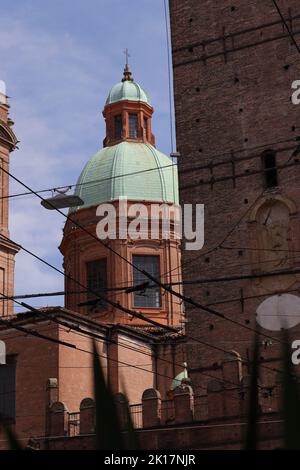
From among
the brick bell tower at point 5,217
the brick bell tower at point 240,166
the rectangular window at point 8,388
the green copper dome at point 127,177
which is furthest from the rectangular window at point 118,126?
the brick bell tower at point 240,166

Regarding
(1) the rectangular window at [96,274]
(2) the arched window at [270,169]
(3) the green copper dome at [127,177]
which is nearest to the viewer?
(2) the arched window at [270,169]

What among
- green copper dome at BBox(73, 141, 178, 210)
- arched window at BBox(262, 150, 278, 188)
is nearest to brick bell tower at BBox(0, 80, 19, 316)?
green copper dome at BBox(73, 141, 178, 210)

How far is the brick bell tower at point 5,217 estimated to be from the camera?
127ft

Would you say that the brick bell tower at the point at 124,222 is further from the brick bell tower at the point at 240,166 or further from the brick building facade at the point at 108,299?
the brick bell tower at the point at 240,166

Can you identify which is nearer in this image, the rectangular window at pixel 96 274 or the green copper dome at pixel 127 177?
the rectangular window at pixel 96 274

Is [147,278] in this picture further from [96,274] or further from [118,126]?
[118,126]

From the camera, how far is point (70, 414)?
25.7 meters

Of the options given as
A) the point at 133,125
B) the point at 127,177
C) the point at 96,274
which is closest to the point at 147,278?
the point at 96,274

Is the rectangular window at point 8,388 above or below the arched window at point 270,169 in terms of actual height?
below

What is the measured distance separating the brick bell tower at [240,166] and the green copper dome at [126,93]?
751 inches

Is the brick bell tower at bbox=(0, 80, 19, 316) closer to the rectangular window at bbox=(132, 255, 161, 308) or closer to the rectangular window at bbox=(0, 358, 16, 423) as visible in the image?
the rectangular window at bbox=(132, 255, 161, 308)

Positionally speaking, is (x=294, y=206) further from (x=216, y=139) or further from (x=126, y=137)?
(x=126, y=137)

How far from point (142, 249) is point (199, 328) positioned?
14903 millimetres
